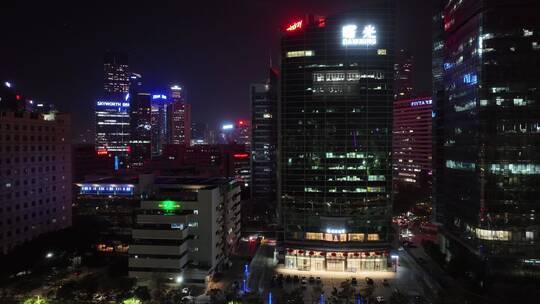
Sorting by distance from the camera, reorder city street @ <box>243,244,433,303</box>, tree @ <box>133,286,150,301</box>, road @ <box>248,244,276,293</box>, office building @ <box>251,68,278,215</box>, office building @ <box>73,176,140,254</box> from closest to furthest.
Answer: tree @ <box>133,286,150,301</box> < city street @ <box>243,244,433,303</box> < road @ <box>248,244,276,293</box> < office building @ <box>73,176,140,254</box> < office building @ <box>251,68,278,215</box>

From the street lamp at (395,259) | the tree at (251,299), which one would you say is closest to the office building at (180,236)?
the tree at (251,299)

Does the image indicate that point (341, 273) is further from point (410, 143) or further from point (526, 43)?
point (410, 143)

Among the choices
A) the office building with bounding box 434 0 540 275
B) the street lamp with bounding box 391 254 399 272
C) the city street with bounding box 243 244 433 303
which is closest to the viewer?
the office building with bounding box 434 0 540 275

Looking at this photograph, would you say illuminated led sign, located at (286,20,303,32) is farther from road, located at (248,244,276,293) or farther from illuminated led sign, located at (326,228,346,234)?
road, located at (248,244,276,293)

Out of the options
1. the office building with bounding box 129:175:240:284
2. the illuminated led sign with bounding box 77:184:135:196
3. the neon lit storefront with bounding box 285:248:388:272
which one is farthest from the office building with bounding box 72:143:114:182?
the neon lit storefront with bounding box 285:248:388:272

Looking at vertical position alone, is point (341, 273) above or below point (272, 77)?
below

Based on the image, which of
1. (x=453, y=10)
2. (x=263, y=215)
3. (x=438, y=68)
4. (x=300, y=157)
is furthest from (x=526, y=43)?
(x=263, y=215)

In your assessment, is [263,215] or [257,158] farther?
[257,158]
